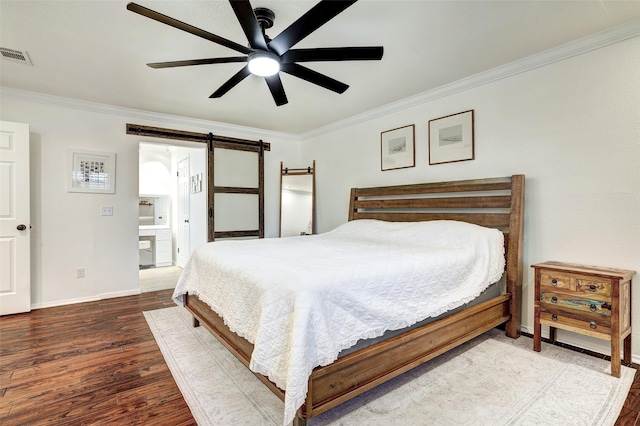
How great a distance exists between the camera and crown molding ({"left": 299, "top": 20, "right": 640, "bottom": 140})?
2.34 m

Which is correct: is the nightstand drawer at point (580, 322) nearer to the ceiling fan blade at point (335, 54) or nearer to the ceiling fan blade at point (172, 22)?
the ceiling fan blade at point (335, 54)

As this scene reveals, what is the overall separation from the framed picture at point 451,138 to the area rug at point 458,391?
1935 mm

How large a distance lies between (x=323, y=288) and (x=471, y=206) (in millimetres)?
2224

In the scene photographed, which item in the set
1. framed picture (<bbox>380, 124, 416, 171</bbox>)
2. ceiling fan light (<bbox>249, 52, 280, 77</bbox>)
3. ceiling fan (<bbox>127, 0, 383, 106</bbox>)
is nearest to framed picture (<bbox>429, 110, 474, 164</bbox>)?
framed picture (<bbox>380, 124, 416, 171</bbox>)

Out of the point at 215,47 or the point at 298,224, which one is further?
the point at 298,224

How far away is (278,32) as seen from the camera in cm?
237

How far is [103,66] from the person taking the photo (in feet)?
9.48

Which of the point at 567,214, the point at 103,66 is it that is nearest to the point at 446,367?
the point at 567,214

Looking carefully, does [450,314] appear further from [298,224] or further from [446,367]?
[298,224]

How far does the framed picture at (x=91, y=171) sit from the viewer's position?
12.7 ft

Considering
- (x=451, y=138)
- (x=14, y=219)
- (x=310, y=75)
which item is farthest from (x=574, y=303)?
(x=14, y=219)

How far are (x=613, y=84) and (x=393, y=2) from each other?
1886mm

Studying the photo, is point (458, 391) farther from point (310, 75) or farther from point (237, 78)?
point (237, 78)

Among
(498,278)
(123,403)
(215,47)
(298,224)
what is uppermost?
(215,47)
